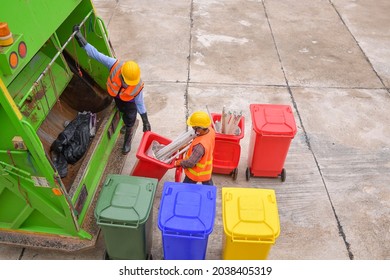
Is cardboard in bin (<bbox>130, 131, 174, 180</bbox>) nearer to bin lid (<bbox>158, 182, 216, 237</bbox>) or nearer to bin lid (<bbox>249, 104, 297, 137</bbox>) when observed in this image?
bin lid (<bbox>158, 182, 216, 237</bbox>)

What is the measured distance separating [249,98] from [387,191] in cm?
259

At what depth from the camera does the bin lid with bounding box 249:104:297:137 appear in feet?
14.4

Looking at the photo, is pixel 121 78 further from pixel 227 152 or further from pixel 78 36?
pixel 227 152

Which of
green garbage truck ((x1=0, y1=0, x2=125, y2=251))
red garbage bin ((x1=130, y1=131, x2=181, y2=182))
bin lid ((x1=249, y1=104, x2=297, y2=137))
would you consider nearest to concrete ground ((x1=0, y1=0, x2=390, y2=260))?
green garbage truck ((x1=0, y1=0, x2=125, y2=251))

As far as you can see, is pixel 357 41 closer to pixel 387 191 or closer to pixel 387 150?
pixel 387 150

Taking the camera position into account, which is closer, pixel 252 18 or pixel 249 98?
pixel 249 98

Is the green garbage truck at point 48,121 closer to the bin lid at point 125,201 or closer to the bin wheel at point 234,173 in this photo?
the bin lid at point 125,201

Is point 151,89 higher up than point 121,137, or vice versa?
point 121,137

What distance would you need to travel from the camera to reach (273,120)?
177 inches

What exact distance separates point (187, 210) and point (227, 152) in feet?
4.69

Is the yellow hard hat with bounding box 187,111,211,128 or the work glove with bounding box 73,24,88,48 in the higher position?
the work glove with bounding box 73,24,88,48

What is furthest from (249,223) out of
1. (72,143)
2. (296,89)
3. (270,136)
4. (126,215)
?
(296,89)

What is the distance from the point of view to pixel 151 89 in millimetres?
6543

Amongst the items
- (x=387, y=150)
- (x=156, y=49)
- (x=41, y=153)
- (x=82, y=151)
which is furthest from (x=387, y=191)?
(x=156, y=49)
